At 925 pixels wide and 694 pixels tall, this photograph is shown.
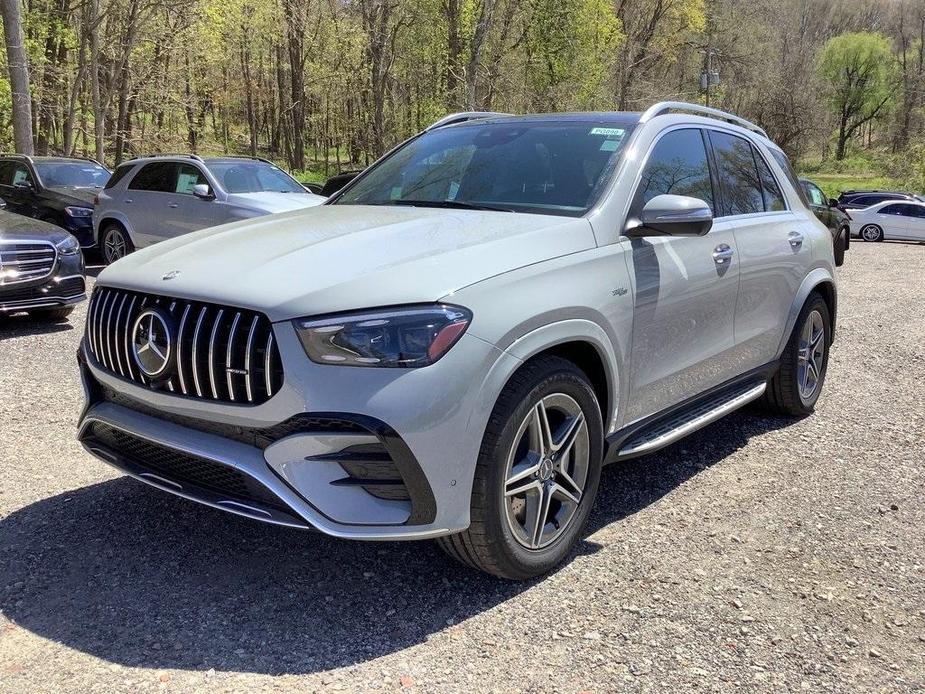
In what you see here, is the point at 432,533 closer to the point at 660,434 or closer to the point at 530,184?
the point at 660,434

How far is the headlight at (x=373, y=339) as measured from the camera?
8.64 feet

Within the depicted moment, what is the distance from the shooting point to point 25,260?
24.4 feet

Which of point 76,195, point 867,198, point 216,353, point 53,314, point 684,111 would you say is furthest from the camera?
point 867,198

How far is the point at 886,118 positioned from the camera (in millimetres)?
74500

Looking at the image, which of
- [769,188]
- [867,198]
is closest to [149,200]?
[769,188]

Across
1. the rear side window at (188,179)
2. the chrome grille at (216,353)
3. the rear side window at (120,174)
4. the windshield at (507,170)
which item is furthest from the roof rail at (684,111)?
the rear side window at (120,174)

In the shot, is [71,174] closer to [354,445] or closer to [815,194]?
[354,445]

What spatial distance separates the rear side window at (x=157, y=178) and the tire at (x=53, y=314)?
384 centimetres

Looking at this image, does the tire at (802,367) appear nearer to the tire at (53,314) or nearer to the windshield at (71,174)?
the tire at (53,314)

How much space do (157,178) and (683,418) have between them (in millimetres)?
10153

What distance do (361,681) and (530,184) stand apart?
226 cm

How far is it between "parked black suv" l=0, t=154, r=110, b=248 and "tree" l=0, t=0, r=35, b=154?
5.51 metres

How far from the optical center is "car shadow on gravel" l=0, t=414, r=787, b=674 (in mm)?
2736

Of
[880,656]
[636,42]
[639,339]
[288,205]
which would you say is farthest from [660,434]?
[636,42]
